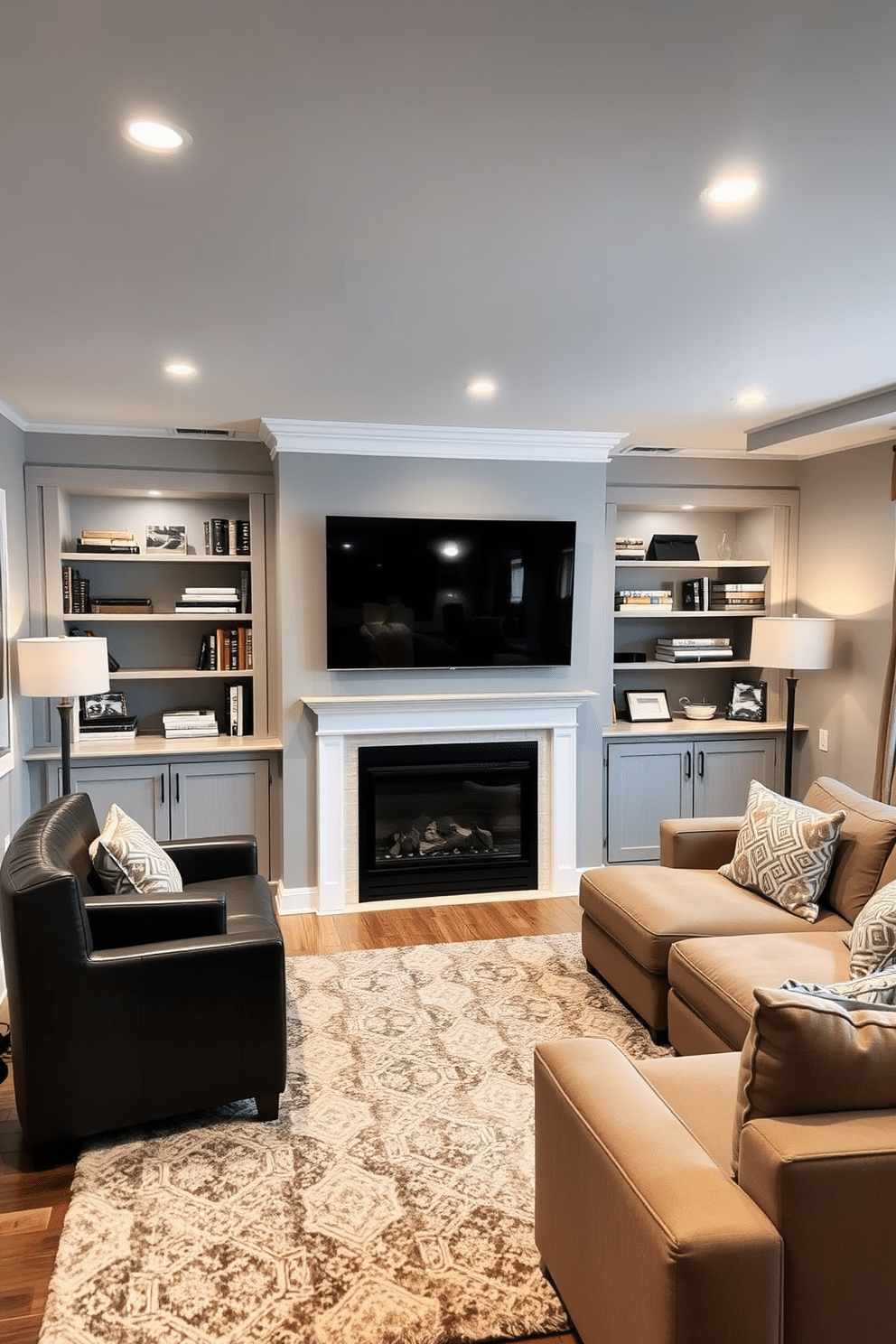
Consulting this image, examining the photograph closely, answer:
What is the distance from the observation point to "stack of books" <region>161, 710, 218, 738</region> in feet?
16.8

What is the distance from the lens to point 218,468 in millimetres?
5000

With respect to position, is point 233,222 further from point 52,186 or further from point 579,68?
point 579,68

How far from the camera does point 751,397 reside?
4.05m

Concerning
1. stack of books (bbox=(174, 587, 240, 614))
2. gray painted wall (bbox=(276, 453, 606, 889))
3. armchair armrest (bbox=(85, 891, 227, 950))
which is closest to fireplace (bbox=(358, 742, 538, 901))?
gray painted wall (bbox=(276, 453, 606, 889))

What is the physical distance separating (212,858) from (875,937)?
2.48 metres

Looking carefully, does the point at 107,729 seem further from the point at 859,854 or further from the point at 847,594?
the point at 847,594

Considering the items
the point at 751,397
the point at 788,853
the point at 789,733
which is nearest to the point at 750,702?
the point at 789,733

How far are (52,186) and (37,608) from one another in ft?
10.3

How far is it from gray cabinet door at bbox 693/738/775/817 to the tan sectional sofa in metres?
1.48

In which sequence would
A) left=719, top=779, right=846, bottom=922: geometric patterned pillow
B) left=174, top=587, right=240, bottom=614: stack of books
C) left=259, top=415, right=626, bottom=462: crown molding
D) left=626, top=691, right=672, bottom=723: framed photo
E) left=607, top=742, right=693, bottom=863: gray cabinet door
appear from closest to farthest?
left=719, top=779, right=846, bottom=922: geometric patterned pillow < left=259, top=415, right=626, bottom=462: crown molding < left=174, top=587, right=240, bottom=614: stack of books < left=607, top=742, right=693, bottom=863: gray cabinet door < left=626, top=691, right=672, bottom=723: framed photo

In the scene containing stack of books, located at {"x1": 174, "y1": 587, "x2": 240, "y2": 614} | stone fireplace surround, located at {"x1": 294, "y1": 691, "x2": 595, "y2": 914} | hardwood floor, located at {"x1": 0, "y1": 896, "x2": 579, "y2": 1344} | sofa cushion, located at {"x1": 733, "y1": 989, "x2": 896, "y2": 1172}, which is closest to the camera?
sofa cushion, located at {"x1": 733, "y1": 989, "x2": 896, "y2": 1172}

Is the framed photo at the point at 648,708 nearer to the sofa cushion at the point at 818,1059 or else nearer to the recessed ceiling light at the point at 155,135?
the sofa cushion at the point at 818,1059

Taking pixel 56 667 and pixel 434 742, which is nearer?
pixel 56 667

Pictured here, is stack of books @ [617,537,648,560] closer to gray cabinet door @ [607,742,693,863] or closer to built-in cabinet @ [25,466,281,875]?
gray cabinet door @ [607,742,693,863]
